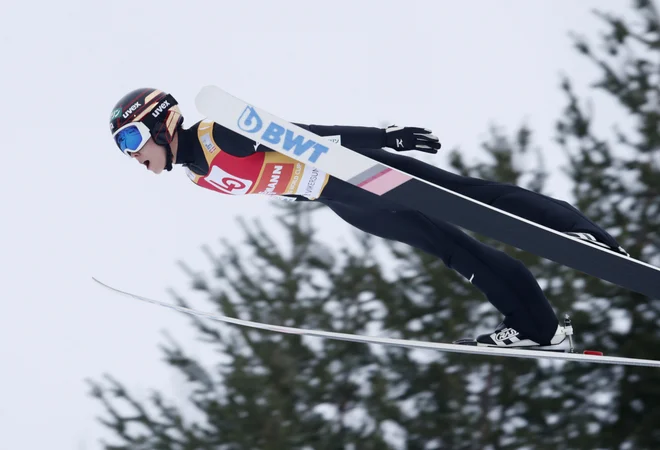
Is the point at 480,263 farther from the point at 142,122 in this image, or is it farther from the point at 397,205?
the point at 142,122

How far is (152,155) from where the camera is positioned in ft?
12.6

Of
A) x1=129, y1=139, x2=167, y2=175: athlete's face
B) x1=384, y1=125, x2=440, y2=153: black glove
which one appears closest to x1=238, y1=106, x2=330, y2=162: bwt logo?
x1=384, y1=125, x2=440, y2=153: black glove

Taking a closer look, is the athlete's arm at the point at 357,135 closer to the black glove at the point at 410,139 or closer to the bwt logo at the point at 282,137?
the black glove at the point at 410,139

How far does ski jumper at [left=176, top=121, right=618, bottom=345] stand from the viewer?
3713mm

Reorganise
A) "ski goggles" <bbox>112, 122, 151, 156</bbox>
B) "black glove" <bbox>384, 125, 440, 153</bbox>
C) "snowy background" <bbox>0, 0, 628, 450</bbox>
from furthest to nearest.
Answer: "snowy background" <bbox>0, 0, 628, 450</bbox> → "ski goggles" <bbox>112, 122, 151, 156</bbox> → "black glove" <bbox>384, 125, 440, 153</bbox>

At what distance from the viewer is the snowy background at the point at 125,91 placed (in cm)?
1084

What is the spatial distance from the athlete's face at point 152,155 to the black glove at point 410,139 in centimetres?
103

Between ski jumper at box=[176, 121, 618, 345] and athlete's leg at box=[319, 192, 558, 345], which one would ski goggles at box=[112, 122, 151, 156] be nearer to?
ski jumper at box=[176, 121, 618, 345]

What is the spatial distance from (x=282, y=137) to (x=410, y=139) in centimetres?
58

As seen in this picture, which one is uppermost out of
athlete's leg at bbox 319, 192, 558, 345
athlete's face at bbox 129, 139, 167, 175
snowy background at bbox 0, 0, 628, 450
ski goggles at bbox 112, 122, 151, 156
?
snowy background at bbox 0, 0, 628, 450

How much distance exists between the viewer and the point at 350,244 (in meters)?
6.69

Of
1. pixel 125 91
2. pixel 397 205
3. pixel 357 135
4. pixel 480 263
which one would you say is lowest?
pixel 480 263

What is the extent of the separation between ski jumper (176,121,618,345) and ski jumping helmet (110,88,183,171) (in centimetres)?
7

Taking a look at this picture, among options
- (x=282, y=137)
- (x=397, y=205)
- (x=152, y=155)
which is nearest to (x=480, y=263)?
(x=397, y=205)
